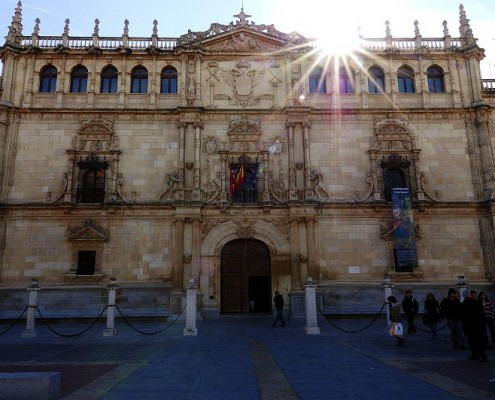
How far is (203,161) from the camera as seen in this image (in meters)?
24.2

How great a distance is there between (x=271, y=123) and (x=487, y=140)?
12851 millimetres

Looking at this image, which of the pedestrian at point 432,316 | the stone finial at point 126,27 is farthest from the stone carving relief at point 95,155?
the pedestrian at point 432,316

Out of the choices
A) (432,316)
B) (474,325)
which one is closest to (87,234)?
(432,316)

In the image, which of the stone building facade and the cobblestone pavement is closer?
the cobblestone pavement

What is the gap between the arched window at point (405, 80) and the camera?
85.8ft

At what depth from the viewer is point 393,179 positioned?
80.7 ft

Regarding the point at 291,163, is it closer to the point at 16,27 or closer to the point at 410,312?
the point at 410,312

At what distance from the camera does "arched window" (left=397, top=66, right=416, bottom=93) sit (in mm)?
26156

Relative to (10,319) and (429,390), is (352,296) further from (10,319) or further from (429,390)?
(10,319)

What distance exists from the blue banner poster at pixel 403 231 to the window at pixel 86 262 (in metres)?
16.7

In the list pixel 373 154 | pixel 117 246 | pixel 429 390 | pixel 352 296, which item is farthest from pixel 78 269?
pixel 429 390

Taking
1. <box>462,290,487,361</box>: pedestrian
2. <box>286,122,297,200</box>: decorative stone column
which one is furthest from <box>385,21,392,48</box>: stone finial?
<box>462,290,487,361</box>: pedestrian

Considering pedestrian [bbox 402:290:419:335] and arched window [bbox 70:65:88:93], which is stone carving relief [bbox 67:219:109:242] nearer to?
Answer: arched window [bbox 70:65:88:93]

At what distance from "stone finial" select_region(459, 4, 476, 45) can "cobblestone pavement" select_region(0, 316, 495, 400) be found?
19.7 meters
